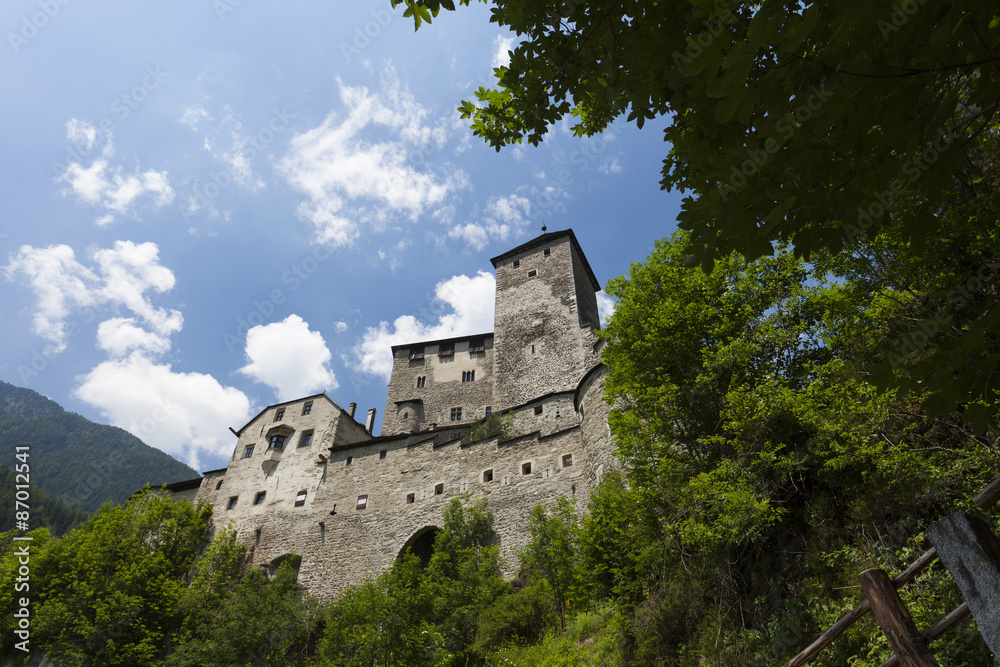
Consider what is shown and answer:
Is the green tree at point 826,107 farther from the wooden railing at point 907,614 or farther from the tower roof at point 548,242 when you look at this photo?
the tower roof at point 548,242

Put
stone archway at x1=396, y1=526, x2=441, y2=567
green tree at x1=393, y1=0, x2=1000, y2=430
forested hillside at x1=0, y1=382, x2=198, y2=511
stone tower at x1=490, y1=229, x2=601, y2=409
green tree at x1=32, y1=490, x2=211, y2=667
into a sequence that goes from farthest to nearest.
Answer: forested hillside at x1=0, y1=382, x2=198, y2=511
stone tower at x1=490, y1=229, x2=601, y2=409
stone archway at x1=396, y1=526, x2=441, y2=567
green tree at x1=32, y1=490, x2=211, y2=667
green tree at x1=393, y1=0, x2=1000, y2=430

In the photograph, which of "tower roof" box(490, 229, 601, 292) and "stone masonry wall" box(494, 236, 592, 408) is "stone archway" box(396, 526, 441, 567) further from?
"tower roof" box(490, 229, 601, 292)

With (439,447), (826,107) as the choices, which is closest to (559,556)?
(439,447)

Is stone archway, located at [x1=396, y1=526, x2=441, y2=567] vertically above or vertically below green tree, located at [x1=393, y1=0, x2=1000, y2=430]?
above

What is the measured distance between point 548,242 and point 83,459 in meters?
115

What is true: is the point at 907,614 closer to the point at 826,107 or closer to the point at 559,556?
the point at 826,107

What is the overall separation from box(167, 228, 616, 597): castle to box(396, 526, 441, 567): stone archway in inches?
2.5

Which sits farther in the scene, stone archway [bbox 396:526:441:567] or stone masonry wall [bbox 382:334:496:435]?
stone masonry wall [bbox 382:334:496:435]

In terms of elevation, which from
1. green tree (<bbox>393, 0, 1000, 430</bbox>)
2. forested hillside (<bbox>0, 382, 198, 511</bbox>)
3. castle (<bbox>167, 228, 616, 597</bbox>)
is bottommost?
green tree (<bbox>393, 0, 1000, 430</bbox>)

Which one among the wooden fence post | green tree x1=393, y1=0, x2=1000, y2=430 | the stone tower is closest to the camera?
green tree x1=393, y1=0, x2=1000, y2=430

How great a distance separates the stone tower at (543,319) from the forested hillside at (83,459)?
234 feet

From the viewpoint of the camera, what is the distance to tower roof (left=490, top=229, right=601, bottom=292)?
120ft

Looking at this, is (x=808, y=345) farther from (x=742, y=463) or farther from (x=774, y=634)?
(x=774, y=634)

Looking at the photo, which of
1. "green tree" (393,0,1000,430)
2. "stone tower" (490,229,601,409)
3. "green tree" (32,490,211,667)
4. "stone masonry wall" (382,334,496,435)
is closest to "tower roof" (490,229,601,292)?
"stone tower" (490,229,601,409)
